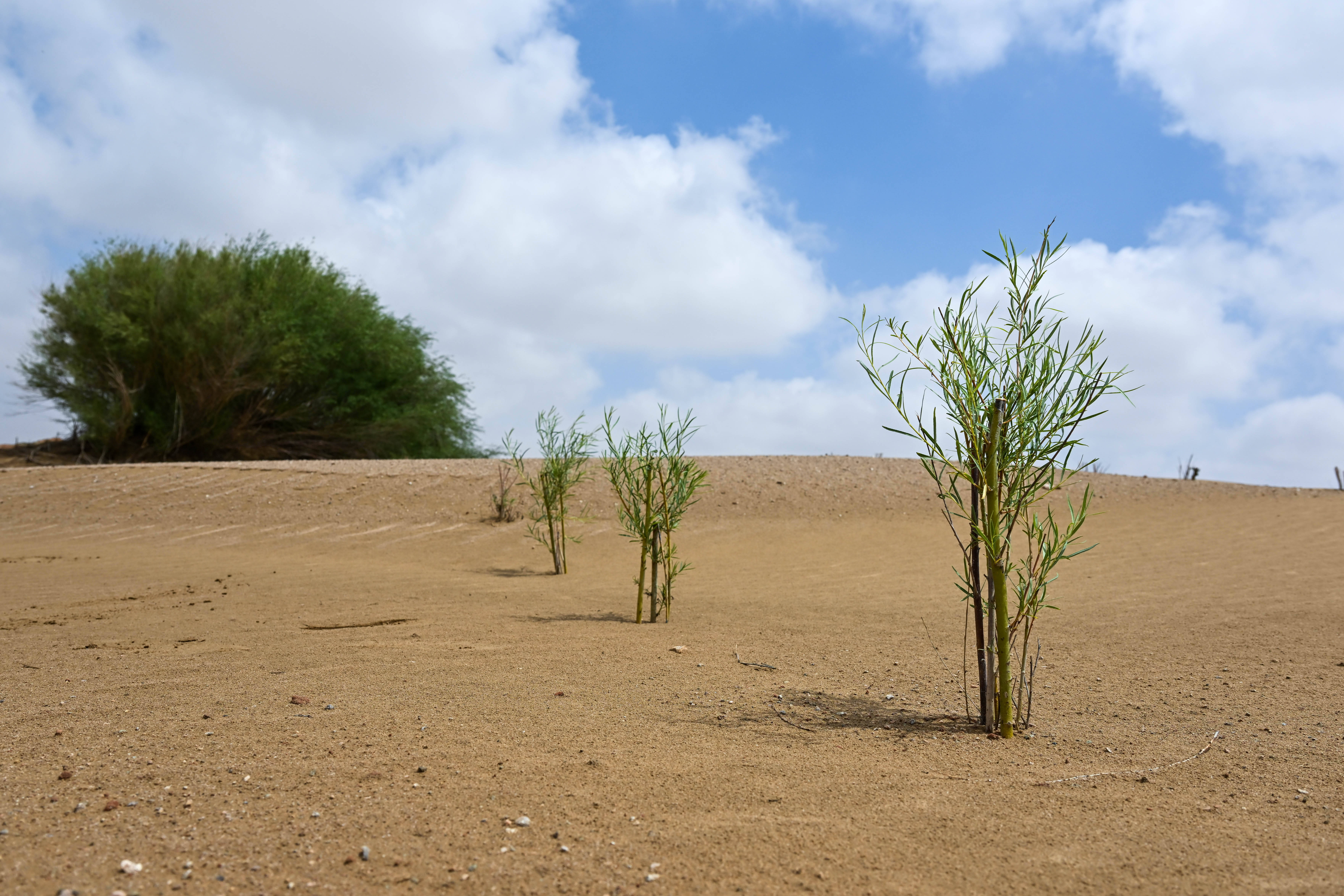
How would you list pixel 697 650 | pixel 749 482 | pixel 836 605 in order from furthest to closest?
pixel 749 482, pixel 836 605, pixel 697 650

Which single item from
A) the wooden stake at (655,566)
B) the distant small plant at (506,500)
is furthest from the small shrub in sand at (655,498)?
the distant small plant at (506,500)

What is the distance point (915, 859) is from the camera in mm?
2682

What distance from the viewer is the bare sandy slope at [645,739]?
104 inches

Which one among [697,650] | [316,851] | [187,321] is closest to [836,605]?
[697,650]

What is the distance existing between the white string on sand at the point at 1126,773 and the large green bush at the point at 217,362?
26572 mm

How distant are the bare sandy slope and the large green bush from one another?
60.2ft

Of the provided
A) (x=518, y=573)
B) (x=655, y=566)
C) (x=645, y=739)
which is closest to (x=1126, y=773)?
(x=645, y=739)

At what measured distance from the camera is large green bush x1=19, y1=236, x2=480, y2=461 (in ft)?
84.5

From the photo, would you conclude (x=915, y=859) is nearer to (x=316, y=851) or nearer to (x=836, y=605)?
(x=316, y=851)

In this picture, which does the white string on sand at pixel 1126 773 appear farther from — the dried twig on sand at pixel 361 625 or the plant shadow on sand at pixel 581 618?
the dried twig on sand at pixel 361 625

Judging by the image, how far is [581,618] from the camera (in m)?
7.20

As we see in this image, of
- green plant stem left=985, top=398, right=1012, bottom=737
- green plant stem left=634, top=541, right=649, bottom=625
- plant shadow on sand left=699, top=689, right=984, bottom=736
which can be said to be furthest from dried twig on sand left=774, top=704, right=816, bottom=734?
green plant stem left=634, top=541, right=649, bottom=625

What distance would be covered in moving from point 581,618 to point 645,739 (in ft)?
11.4

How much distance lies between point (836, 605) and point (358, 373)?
25093 mm
